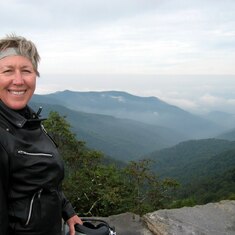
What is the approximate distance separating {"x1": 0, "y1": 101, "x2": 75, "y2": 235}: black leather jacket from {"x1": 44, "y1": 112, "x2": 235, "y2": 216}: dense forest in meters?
5.08

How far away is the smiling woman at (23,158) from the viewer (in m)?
2.06

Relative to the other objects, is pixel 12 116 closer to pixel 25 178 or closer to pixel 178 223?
pixel 25 178

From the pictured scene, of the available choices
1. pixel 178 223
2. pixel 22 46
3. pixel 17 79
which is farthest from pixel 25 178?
pixel 178 223

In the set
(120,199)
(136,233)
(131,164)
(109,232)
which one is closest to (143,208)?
(120,199)

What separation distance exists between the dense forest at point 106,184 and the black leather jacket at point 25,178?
5.08 m

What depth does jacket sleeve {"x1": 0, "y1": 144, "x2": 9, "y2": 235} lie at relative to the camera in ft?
6.56

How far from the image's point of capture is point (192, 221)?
529 centimetres

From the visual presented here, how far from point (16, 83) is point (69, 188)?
20.5 feet

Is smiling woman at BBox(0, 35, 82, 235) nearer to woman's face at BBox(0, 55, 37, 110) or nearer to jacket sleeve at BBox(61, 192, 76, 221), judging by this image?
woman's face at BBox(0, 55, 37, 110)

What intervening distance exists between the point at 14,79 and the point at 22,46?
0.21m

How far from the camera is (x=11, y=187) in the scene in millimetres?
2121

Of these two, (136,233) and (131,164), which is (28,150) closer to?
(136,233)

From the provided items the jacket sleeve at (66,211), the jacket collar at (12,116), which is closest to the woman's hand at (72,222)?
the jacket sleeve at (66,211)

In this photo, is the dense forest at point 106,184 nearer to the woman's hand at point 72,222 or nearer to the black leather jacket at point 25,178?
the woman's hand at point 72,222
